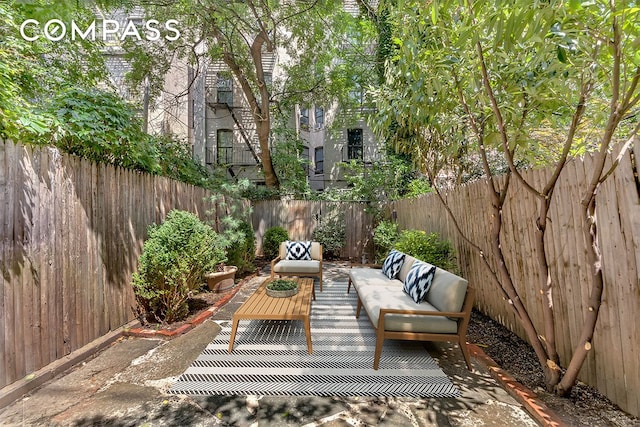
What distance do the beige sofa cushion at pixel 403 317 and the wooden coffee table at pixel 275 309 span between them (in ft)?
2.57

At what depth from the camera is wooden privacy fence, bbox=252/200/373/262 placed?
9961mm

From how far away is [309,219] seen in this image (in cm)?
1015

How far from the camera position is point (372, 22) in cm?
890

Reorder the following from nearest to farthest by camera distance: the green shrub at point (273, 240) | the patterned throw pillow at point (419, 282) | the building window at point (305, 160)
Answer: the patterned throw pillow at point (419, 282) → the green shrub at point (273, 240) → the building window at point (305, 160)

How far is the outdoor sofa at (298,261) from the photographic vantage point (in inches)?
226

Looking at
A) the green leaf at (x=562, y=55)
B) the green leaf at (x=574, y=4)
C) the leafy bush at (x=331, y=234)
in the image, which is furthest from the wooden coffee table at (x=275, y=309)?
the leafy bush at (x=331, y=234)

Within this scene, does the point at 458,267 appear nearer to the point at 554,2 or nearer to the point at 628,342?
the point at 628,342

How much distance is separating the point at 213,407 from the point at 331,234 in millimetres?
7689

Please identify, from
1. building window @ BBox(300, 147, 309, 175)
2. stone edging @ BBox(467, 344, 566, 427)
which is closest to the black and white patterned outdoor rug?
stone edging @ BBox(467, 344, 566, 427)

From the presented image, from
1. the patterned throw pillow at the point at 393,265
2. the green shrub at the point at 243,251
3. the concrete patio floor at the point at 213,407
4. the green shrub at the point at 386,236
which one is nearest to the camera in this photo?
the concrete patio floor at the point at 213,407

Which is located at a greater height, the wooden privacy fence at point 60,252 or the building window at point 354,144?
the building window at point 354,144

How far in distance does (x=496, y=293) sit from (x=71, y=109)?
6037 mm

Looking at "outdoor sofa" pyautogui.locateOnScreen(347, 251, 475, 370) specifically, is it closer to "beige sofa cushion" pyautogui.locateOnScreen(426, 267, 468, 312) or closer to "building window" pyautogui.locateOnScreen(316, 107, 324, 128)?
"beige sofa cushion" pyautogui.locateOnScreen(426, 267, 468, 312)

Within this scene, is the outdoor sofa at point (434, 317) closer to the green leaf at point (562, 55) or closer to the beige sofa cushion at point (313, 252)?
the green leaf at point (562, 55)
